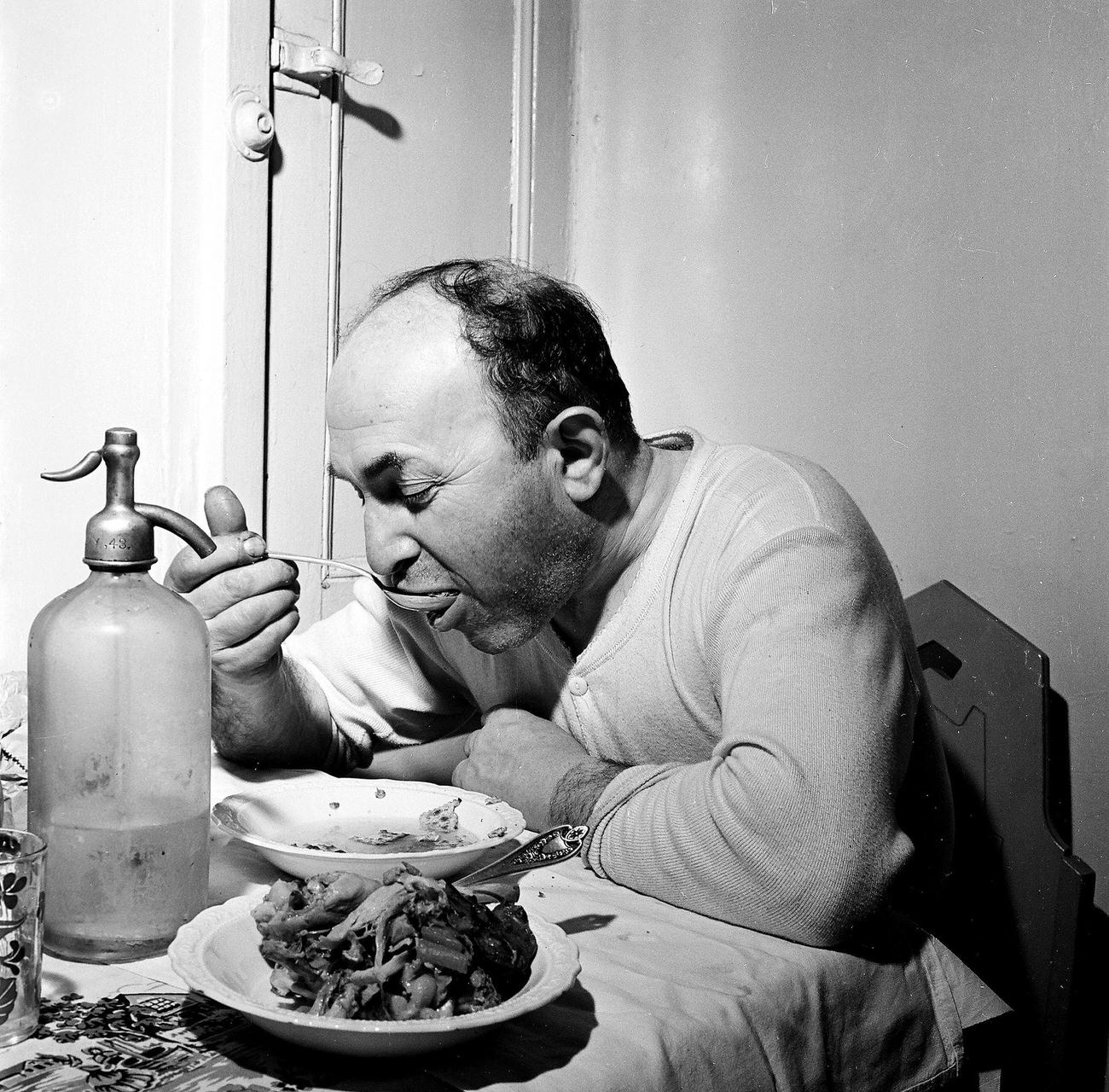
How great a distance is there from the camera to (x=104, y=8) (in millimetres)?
2275

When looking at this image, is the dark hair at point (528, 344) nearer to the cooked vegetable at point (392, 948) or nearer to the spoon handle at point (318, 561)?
the spoon handle at point (318, 561)

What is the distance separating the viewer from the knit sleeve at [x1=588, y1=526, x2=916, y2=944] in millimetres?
1043

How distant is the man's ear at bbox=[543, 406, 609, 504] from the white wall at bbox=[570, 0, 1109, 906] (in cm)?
114

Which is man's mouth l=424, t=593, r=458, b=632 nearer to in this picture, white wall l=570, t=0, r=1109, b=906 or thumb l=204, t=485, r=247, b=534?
thumb l=204, t=485, r=247, b=534

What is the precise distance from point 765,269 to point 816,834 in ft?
5.88

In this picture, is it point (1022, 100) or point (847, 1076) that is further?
point (1022, 100)

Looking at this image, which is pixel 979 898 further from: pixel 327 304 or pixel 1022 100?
pixel 327 304

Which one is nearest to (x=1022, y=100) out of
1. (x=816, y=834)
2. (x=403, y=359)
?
(x=403, y=359)

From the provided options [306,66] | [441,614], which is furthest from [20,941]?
[306,66]

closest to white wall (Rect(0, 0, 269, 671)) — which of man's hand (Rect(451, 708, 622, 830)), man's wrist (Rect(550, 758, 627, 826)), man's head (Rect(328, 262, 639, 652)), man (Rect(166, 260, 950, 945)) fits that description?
man (Rect(166, 260, 950, 945))

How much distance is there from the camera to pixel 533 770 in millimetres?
1269

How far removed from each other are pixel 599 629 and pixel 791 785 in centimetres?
48

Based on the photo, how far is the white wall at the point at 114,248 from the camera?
2.27m

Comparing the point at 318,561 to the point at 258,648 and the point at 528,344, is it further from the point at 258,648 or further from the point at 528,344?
the point at 528,344
